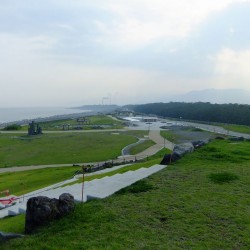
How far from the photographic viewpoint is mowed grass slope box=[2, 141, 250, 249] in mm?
7535

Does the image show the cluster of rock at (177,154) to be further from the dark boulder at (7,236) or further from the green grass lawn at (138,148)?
the green grass lawn at (138,148)

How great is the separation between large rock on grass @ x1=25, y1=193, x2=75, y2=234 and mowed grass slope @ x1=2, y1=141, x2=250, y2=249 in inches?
10.0

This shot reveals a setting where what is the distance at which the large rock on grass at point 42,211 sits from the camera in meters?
8.74

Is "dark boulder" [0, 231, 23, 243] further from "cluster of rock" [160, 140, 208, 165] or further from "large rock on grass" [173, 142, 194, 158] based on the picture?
"large rock on grass" [173, 142, 194, 158]

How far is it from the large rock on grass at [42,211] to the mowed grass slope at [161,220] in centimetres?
26

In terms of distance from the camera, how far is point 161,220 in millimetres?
8805

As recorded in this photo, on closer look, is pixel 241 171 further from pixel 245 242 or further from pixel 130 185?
pixel 245 242

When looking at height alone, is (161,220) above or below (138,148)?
above

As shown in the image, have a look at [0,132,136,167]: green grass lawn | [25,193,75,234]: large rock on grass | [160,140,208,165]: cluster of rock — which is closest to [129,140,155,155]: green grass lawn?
[0,132,136,167]: green grass lawn

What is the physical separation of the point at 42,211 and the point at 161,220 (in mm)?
3191

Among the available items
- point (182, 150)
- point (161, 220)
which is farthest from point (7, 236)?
point (182, 150)

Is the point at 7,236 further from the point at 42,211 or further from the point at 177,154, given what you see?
the point at 177,154

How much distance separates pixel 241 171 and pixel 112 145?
42736 millimetres

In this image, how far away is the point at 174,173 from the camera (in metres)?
14.1
